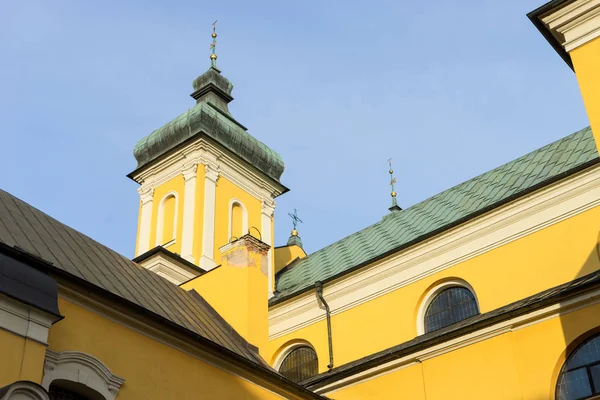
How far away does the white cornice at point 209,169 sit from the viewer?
2223 cm

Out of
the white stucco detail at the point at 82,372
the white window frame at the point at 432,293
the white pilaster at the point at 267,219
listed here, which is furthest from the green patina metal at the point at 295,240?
the white stucco detail at the point at 82,372

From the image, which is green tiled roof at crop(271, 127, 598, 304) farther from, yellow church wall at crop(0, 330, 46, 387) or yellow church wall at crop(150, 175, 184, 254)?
yellow church wall at crop(0, 330, 46, 387)

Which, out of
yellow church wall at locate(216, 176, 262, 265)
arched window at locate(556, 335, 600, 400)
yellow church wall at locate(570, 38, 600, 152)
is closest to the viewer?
arched window at locate(556, 335, 600, 400)

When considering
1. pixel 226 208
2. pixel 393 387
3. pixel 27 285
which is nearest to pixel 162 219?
pixel 226 208

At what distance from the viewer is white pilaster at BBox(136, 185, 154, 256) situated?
72.9ft

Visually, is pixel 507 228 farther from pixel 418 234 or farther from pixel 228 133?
pixel 228 133

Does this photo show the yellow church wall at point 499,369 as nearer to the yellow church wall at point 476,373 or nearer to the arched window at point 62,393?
the yellow church wall at point 476,373

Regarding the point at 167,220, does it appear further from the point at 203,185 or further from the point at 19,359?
the point at 19,359

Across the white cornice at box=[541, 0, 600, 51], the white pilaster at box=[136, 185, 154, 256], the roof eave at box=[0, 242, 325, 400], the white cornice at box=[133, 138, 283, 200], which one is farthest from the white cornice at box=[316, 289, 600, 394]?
the white cornice at box=[133, 138, 283, 200]

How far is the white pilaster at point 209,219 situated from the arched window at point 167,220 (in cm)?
94

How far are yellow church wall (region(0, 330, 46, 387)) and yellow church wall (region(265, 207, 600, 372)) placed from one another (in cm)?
831

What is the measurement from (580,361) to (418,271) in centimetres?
522

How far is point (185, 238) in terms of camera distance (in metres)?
21.0

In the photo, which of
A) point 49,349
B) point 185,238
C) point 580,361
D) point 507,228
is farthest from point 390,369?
point 185,238
